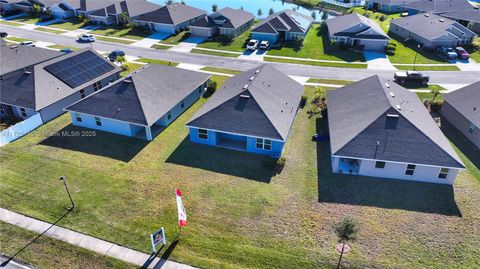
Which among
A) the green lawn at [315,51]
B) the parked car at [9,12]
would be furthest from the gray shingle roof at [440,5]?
the parked car at [9,12]

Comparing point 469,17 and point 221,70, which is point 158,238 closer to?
point 221,70

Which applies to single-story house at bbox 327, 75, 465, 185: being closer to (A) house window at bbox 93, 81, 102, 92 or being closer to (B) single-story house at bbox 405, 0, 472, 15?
(A) house window at bbox 93, 81, 102, 92

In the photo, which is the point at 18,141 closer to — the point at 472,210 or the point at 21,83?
the point at 21,83

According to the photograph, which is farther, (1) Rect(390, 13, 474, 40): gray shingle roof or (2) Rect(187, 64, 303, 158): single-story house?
(1) Rect(390, 13, 474, 40): gray shingle roof

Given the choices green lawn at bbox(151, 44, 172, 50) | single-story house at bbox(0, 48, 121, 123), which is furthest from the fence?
green lawn at bbox(151, 44, 172, 50)

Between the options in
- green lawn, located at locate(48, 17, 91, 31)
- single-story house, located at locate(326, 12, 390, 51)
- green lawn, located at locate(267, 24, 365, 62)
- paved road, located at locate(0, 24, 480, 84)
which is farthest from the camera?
green lawn, located at locate(48, 17, 91, 31)

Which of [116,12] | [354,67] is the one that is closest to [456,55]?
[354,67]

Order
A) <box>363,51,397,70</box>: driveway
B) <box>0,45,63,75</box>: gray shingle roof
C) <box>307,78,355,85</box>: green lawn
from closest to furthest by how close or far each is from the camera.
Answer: <box>0,45,63,75</box>: gray shingle roof
<box>307,78,355,85</box>: green lawn
<box>363,51,397,70</box>: driveway
